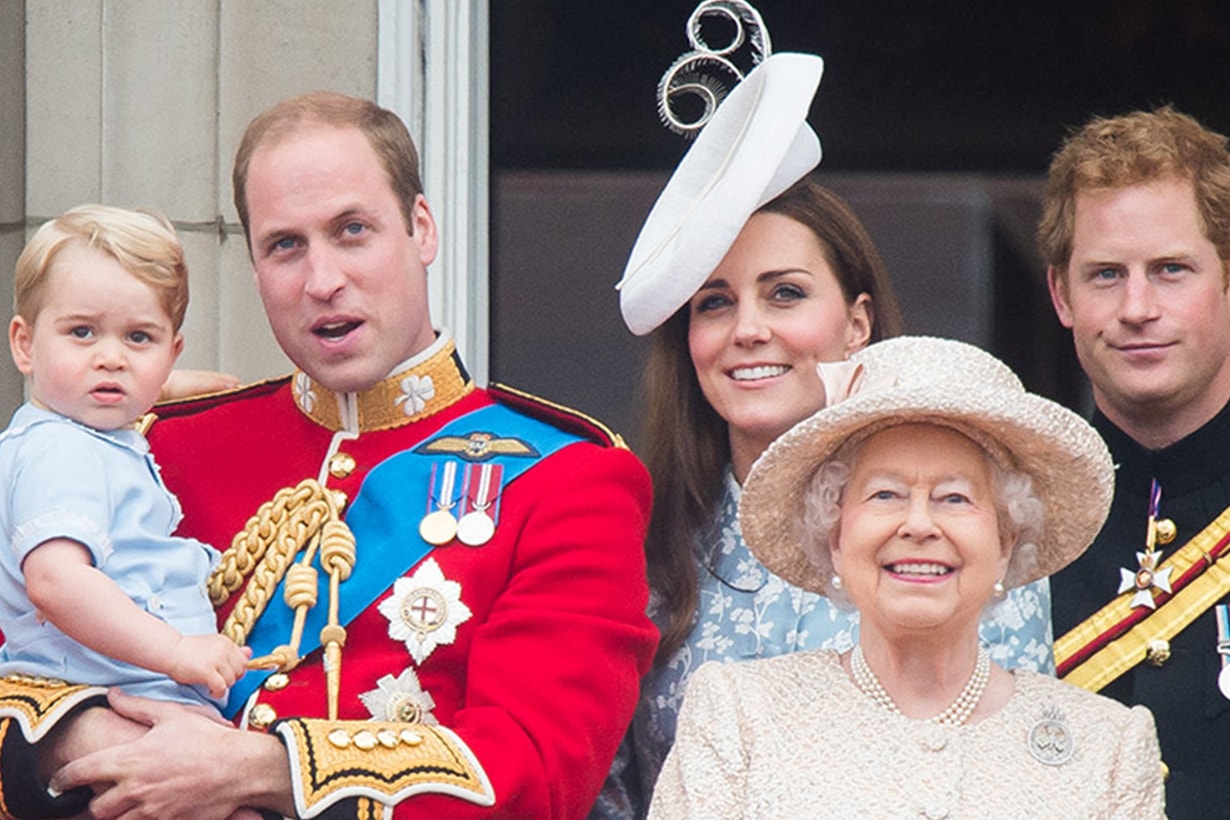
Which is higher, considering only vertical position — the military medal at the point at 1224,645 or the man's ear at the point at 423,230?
the man's ear at the point at 423,230

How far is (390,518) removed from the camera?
3.68 metres

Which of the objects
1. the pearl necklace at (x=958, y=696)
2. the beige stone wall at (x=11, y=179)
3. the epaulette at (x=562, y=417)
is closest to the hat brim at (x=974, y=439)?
the pearl necklace at (x=958, y=696)

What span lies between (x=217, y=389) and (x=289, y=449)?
335 millimetres

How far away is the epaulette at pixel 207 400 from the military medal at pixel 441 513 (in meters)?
0.43

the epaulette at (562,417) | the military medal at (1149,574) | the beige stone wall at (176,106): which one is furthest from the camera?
the beige stone wall at (176,106)

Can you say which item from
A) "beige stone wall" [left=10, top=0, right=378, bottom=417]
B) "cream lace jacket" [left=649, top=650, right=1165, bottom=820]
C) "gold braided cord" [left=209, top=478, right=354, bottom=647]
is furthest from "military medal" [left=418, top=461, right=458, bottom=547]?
"beige stone wall" [left=10, top=0, right=378, bottom=417]

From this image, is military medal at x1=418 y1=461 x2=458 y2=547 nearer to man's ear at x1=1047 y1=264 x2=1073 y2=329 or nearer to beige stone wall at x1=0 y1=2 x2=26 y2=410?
man's ear at x1=1047 y1=264 x2=1073 y2=329

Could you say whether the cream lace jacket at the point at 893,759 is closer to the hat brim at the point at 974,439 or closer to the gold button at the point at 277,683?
the hat brim at the point at 974,439

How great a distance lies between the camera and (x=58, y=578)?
334 cm

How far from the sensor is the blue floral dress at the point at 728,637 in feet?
13.0

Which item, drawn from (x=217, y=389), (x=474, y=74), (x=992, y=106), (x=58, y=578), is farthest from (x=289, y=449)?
(x=992, y=106)

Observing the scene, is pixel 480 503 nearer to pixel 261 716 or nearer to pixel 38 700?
pixel 261 716

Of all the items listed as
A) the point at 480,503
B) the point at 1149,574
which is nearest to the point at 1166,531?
the point at 1149,574

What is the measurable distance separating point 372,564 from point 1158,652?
1247mm
